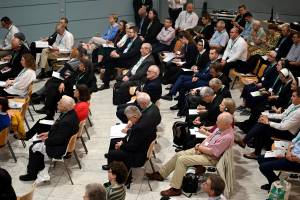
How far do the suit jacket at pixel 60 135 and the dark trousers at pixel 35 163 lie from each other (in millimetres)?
207

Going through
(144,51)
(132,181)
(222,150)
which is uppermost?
(144,51)

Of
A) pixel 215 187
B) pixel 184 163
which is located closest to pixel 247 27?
pixel 184 163

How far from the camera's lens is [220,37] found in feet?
36.1

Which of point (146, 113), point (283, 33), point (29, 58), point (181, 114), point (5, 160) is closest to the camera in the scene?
point (146, 113)

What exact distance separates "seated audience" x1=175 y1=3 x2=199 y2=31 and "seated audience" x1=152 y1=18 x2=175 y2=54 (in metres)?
1.03

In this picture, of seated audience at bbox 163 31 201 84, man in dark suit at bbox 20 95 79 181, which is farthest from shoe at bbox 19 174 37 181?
seated audience at bbox 163 31 201 84

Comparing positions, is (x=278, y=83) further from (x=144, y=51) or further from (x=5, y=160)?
(x=5, y=160)

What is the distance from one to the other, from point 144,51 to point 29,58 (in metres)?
2.17

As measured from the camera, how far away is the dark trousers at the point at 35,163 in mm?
6543

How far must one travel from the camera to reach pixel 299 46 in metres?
9.39

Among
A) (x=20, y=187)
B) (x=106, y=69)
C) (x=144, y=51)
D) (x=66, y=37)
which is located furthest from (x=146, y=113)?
(x=66, y=37)

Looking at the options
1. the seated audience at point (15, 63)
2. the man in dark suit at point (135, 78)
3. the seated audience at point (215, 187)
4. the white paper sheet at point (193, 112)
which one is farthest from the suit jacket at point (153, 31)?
the seated audience at point (215, 187)

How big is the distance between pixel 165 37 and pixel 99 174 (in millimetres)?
5389

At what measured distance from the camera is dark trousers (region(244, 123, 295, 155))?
22.8 ft
